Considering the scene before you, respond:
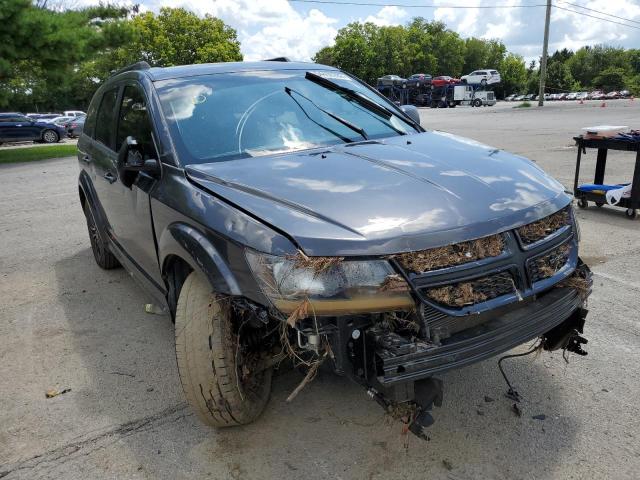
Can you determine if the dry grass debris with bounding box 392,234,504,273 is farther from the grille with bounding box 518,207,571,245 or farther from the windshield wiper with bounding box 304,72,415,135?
the windshield wiper with bounding box 304,72,415,135

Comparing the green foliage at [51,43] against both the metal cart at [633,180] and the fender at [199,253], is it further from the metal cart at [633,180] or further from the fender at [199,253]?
the fender at [199,253]

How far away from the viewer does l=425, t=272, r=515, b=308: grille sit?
2.11 meters

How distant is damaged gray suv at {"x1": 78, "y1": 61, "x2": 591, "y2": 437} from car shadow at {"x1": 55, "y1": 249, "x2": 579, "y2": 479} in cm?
18

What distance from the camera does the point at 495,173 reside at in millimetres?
2680

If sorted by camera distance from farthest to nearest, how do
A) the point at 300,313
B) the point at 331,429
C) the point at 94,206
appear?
the point at 94,206, the point at 331,429, the point at 300,313

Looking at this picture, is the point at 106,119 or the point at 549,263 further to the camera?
the point at 106,119

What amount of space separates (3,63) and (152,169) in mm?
16598

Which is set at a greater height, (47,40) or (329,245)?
(47,40)

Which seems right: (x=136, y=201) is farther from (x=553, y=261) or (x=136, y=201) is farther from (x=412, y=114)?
(x=553, y=261)

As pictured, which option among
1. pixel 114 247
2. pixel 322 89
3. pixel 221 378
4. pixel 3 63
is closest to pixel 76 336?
pixel 114 247

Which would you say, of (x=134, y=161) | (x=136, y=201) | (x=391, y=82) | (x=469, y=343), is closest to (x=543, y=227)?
(x=469, y=343)

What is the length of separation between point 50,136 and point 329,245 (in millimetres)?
28844

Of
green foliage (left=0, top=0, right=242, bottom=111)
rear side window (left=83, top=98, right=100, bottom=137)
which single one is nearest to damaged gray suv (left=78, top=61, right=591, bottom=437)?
rear side window (left=83, top=98, right=100, bottom=137)

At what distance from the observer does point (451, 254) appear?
2.14 metres
